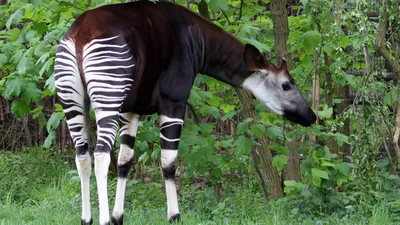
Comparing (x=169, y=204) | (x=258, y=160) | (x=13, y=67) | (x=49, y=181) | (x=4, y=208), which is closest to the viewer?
(x=169, y=204)

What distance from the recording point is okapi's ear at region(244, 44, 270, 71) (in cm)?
511

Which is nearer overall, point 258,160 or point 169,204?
point 169,204

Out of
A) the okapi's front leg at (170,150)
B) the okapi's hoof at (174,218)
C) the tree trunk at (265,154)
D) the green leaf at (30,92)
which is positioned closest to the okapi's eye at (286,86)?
the okapi's front leg at (170,150)

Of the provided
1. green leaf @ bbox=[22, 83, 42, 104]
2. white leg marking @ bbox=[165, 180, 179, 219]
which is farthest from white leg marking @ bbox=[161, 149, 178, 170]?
green leaf @ bbox=[22, 83, 42, 104]

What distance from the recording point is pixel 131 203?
6.43 meters

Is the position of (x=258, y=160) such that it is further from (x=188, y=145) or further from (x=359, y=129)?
(x=359, y=129)

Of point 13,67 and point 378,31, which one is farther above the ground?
point 378,31

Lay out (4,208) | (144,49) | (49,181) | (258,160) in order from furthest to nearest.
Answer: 1. (49,181)
2. (258,160)
3. (4,208)
4. (144,49)

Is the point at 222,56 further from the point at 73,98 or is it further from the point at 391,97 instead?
the point at 391,97

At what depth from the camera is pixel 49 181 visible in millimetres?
8008

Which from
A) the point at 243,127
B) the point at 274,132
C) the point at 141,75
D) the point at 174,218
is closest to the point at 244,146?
the point at 243,127

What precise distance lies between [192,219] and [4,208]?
1.78m

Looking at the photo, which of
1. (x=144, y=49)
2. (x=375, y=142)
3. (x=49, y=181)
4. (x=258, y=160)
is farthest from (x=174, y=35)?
(x=49, y=181)

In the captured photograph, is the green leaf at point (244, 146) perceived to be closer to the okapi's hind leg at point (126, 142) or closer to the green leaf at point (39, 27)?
the okapi's hind leg at point (126, 142)
